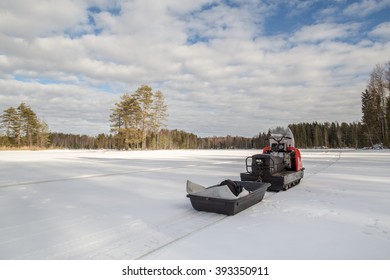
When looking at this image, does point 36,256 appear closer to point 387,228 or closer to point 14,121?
point 387,228

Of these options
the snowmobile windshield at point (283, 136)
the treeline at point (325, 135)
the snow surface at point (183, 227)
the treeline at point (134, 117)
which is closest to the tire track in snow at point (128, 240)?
the snow surface at point (183, 227)

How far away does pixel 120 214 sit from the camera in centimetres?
500

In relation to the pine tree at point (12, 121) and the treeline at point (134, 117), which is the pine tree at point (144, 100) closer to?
the treeline at point (134, 117)

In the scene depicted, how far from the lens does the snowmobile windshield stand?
9430 millimetres

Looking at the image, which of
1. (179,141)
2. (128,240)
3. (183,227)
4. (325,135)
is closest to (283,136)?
(183,227)

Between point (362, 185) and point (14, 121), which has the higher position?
point (14, 121)

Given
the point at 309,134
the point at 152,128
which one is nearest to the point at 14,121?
the point at 152,128

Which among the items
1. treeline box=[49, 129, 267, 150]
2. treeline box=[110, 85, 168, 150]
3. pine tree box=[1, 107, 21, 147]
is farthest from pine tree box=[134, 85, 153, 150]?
treeline box=[49, 129, 267, 150]

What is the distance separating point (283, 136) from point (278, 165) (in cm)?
169

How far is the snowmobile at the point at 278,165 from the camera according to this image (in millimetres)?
7266

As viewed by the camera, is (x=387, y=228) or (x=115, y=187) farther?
(x=115, y=187)

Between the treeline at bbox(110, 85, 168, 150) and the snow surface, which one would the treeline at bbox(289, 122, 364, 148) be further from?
the snow surface
